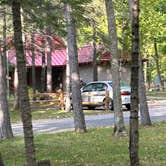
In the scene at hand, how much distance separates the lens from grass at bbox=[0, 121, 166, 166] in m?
10.5

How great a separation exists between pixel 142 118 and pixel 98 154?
6.61m

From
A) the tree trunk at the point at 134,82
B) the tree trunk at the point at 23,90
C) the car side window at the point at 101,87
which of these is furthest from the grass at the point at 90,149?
the car side window at the point at 101,87

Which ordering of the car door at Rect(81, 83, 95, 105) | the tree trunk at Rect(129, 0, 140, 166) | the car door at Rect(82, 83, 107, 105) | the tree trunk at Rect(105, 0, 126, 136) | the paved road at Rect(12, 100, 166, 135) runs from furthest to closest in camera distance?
the car door at Rect(81, 83, 95, 105), the car door at Rect(82, 83, 107, 105), the paved road at Rect(12, 100, 166, 135), the tree trunk at Rect(105, 0, 126, 136), the tree trunk at Rect(129, 0, 140, 166)

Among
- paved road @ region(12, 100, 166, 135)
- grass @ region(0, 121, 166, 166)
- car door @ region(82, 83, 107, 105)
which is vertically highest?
car door @ region(82, 83, 107, 105)

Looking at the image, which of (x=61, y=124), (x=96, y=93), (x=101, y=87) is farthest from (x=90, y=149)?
(x=101, y=87)

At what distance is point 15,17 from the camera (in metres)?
7.61

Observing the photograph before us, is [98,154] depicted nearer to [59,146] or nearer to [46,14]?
[59,146]

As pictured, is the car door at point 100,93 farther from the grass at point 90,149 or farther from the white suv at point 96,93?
the grass at point 90,149

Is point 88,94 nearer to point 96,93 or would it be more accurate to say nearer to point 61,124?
point 96,93

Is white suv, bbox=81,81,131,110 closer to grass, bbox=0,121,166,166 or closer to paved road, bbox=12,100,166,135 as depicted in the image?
paved road, bbox=12,100,166,135

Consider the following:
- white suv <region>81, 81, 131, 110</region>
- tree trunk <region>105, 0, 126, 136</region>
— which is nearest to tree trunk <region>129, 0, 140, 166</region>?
tree trunk <region>105, 0, 126, 136</region>

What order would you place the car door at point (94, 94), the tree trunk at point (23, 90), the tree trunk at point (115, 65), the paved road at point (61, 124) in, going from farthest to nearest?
the car door at point (94, 94) < the paved road at point (61, 124) < the tree trunk at point (115, 65) < the tree trunk at point (23, 90)

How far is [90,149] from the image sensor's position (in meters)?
12.2

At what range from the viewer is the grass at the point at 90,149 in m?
10.5
